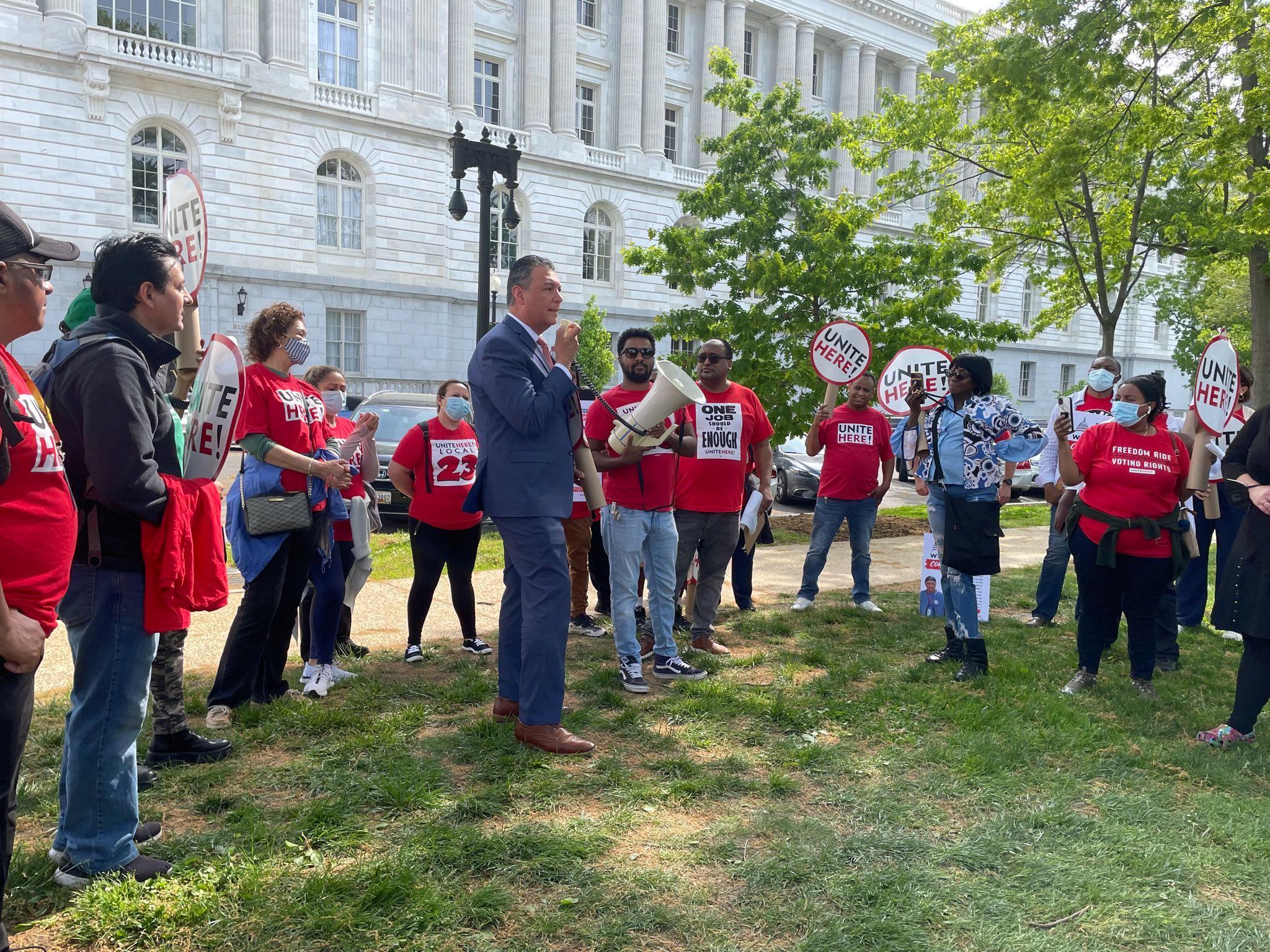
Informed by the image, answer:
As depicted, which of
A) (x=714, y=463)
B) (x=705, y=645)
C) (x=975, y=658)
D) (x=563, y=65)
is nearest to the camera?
(x=975, y=658)

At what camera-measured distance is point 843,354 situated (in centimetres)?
838

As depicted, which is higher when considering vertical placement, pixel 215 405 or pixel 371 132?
pixel 371 132

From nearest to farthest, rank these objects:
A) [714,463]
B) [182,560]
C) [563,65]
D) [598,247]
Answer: [182,560] → [714,463] → [563,65] → [598,247]

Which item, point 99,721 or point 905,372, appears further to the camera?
point 905,372

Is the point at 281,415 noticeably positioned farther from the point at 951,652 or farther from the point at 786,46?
the point at 786,46

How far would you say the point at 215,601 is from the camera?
11.4 feet

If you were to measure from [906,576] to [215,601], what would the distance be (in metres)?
8.42

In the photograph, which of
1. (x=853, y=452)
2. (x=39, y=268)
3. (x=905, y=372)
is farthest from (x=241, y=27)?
(x=39, y=268)

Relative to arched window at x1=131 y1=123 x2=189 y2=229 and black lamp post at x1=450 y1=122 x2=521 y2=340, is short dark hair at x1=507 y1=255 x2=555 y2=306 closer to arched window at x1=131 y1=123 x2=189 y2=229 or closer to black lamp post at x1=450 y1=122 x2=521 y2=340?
black lamp post at x1=450 y1=122 x2=521 y2=340

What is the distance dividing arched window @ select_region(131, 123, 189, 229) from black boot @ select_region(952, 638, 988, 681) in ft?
91.2

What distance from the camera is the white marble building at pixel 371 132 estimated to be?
2608 centimetres

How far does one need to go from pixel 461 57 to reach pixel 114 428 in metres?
34.1

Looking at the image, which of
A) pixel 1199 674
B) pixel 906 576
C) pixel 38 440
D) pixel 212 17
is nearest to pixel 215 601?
pixel 38 440

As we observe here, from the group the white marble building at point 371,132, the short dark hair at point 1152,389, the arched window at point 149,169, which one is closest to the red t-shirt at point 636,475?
the short dark hair at point 1152,389
